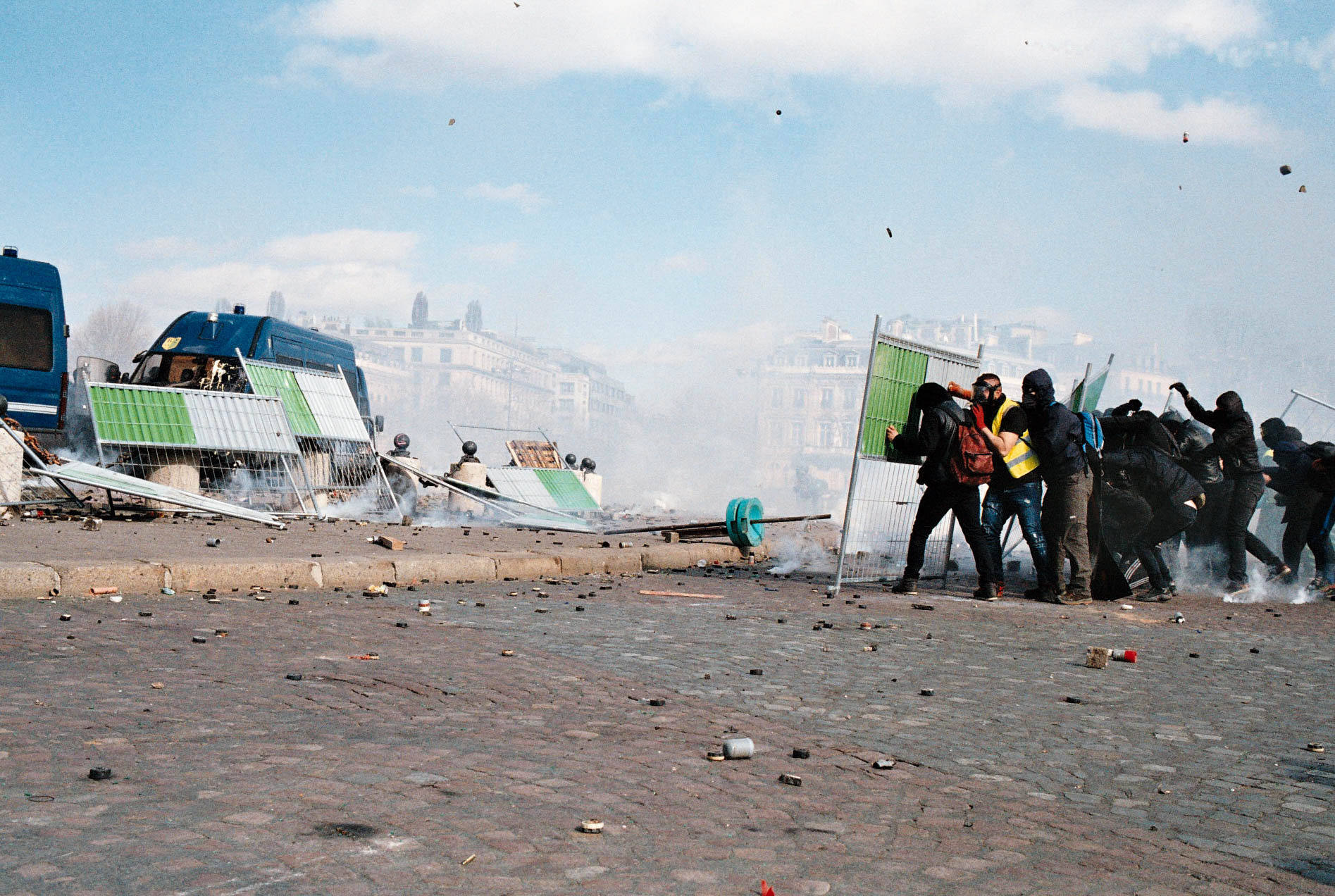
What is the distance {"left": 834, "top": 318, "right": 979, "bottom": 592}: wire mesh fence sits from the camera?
10180mm

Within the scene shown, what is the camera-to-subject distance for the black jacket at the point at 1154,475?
34.6 feet

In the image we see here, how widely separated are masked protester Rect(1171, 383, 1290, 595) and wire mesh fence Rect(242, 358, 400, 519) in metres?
9.68

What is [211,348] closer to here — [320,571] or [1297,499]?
[320,571]

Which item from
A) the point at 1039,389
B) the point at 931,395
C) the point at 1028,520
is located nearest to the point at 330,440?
the point at 931,395

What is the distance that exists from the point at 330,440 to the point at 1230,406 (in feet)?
33.4

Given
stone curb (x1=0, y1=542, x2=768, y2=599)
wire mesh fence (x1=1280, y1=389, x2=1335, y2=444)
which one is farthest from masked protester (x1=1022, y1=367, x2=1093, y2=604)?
wire mesh fence (x1=1280, y1=389, x2=1335, y2=444)

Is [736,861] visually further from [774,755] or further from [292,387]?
[292,387]

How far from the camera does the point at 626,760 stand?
3961 millimetres

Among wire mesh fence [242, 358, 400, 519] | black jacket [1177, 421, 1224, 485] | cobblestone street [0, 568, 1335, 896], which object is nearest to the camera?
cobblestone street [0, 568, 1335, 896]

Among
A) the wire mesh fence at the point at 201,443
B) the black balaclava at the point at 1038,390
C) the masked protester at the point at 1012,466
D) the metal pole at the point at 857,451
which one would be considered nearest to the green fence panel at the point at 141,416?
the wire mesh fence at the point at 201,443

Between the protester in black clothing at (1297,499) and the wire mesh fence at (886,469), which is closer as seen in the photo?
the wire mesh fence at (886,469)

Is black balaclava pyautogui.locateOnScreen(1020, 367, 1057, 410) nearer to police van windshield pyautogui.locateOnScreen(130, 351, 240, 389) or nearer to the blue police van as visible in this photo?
the blue police van

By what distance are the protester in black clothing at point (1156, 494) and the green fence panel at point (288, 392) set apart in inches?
350

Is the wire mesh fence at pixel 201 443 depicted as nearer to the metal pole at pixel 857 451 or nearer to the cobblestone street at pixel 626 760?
the cobblestone street at pixel 626 760
